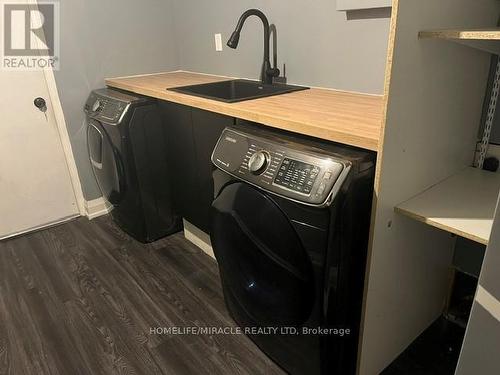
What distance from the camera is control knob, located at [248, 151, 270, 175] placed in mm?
1042

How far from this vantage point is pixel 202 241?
2090 mm

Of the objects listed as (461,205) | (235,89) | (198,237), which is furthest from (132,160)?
(461,205)

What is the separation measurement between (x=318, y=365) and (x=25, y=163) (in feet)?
6.93

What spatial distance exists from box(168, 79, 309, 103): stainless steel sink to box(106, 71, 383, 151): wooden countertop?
0.12 metres

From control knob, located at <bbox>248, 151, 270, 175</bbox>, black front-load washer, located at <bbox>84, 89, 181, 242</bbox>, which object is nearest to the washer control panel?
black front-load washer, located at <bbox>84, 89, 181, 242</bbox>

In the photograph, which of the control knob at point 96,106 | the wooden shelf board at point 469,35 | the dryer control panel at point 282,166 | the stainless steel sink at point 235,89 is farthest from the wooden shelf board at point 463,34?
the control knob at point 96,106

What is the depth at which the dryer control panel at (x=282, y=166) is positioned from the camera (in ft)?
2.94

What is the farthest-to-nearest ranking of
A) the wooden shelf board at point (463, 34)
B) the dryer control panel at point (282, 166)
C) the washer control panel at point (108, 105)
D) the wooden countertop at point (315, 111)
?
the washer control panel at point (108, 105) → the wooden countertop at point (315, 111) → the dryer control panel at point (282, 166) → the wooden shelf board at point (463, 34)

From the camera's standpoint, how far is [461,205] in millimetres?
1032

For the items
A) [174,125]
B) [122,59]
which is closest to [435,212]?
[174,125]

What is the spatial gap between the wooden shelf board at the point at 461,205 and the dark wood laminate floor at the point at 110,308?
0.81 metres

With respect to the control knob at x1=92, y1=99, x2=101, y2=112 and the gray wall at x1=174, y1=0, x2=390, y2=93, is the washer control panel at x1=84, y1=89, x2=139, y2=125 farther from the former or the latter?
the gray wall at x1=174, y1=0, x2=390, y2=93

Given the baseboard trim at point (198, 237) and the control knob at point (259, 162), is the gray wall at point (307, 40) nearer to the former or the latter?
the control knob at point (259, 162)

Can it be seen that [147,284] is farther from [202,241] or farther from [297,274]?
[297,274]
